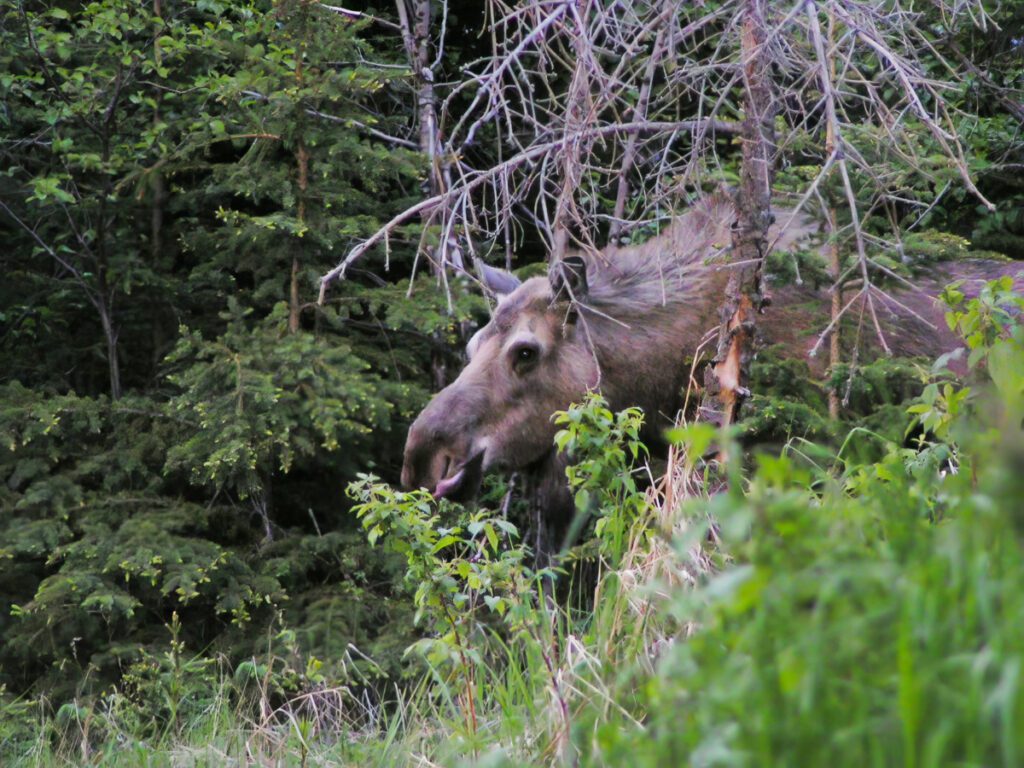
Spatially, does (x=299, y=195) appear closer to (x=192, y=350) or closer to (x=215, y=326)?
(x=192, y=350)

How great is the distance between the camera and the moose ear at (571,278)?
20.0 ft

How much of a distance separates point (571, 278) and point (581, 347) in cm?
40

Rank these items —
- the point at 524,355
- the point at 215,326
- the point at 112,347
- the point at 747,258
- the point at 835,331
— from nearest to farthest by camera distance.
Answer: the point at 747,258 → the point at 835,331 → the point at 524,355 → the point at 112,347 → the point at 215,326

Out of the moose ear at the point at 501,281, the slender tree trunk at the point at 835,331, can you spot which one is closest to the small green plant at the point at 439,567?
the slender tree trunk at the point at 835,331

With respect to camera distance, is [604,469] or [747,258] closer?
[604,469]

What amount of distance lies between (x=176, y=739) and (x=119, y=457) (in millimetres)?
3190

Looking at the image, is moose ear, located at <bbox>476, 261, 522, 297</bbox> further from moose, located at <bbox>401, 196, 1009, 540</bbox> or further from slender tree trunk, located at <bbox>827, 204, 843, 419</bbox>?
slender tree trunk, located at <bbox>827, 204, 843, 419</bbox>

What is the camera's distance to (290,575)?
288 inches

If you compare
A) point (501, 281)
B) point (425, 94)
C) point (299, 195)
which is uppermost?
point (425, 94)

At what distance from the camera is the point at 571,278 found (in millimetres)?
6688

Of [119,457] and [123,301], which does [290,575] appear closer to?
[119,457]

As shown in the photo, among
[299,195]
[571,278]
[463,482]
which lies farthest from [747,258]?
[299,195]

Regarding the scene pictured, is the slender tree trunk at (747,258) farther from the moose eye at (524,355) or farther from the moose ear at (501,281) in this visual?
the moose ear at (501,281)

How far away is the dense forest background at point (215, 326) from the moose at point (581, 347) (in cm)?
43
